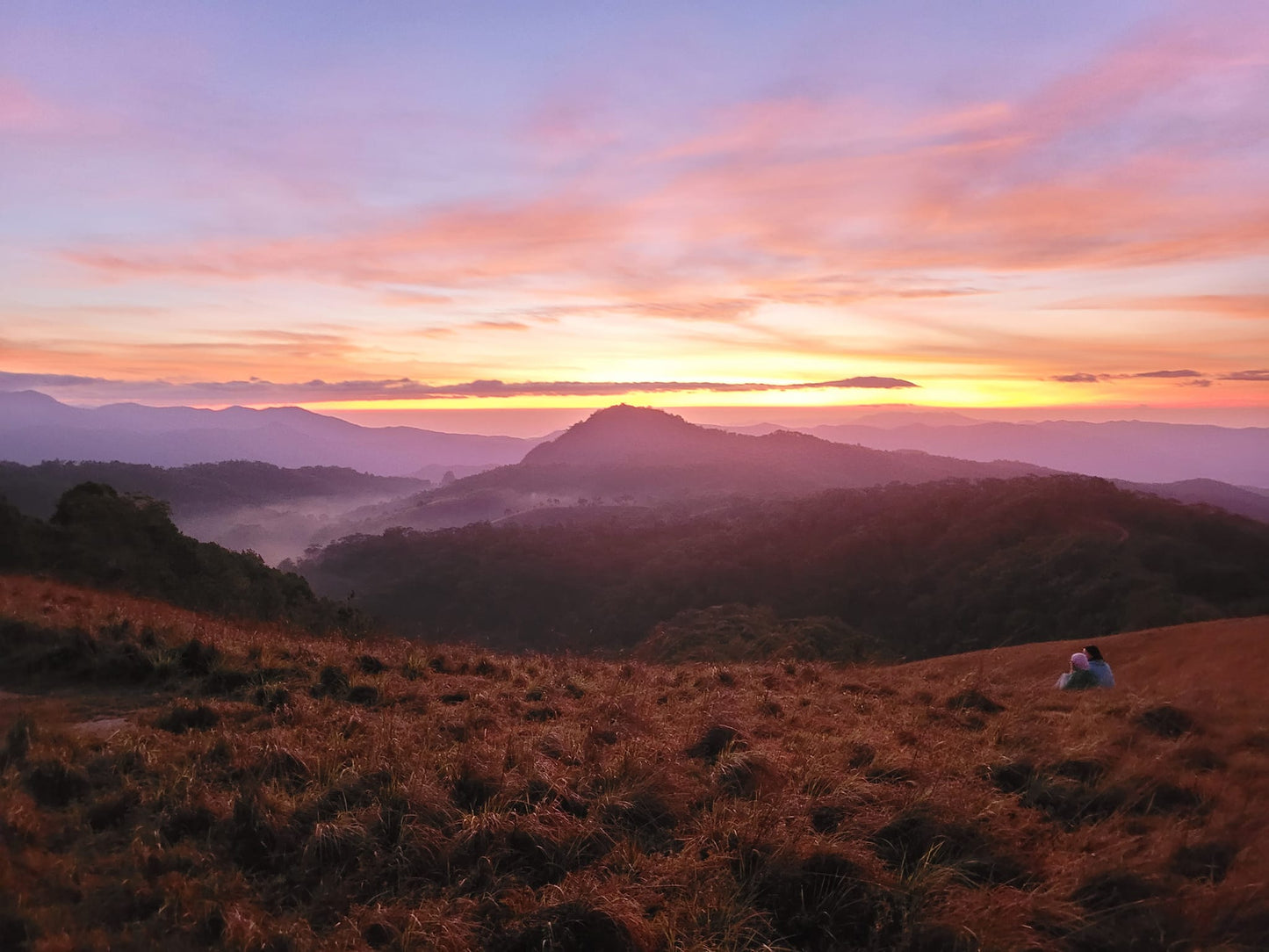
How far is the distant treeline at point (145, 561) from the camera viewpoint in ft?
62.9

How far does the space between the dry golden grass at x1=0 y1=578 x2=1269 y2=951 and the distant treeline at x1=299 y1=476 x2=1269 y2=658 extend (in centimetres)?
2373

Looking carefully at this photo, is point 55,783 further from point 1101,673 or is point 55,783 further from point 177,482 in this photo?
point 177,482

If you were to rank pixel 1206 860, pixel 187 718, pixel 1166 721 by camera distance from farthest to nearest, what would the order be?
pixel 1166 721 → pixel 187 718 → pixel 1206 860

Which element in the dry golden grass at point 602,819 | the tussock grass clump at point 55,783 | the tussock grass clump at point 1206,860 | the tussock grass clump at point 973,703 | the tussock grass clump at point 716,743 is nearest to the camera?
the dry golden grass at point 602,819

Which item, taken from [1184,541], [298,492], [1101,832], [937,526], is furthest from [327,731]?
[298,492]

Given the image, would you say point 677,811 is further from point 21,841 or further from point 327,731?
point 21,841

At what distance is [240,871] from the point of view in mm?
4742

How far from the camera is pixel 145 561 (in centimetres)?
2309

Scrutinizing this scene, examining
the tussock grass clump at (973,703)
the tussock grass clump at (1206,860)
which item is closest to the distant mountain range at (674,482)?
the tussock grass clump at (973,703)

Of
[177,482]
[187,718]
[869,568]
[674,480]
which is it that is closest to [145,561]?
[187,718]

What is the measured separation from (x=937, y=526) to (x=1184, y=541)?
19392mm

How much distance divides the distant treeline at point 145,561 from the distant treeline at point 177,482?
76072mm

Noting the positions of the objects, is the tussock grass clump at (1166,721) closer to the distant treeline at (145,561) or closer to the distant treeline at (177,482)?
the distant treeline at (145,561)

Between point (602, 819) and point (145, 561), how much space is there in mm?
23290
